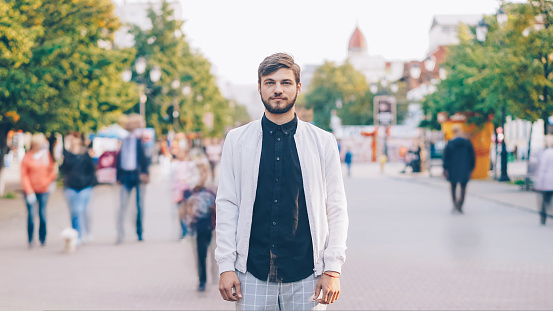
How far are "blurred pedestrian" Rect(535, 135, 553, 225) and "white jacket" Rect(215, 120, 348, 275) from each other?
10.5 m

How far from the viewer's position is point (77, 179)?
1070cm

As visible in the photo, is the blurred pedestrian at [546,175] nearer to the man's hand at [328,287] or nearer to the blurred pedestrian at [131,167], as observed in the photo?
the blurred pedestrian at [131,167]

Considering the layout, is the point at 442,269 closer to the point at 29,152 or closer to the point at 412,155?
the point at 29,152

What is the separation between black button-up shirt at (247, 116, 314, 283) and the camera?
3.18 metres

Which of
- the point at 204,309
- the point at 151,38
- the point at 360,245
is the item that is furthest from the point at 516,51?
the point at 151,38

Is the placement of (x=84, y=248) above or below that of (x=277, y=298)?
below

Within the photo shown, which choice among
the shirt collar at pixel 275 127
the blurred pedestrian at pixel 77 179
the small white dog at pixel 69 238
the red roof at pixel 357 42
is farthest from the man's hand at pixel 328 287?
the red roof at pixel 357 42

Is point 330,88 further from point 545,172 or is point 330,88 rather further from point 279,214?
point 279,214

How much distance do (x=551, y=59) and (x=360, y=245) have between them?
39.2 feet

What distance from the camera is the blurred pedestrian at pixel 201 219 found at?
7398mm

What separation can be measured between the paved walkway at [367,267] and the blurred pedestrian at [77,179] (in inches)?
20.5

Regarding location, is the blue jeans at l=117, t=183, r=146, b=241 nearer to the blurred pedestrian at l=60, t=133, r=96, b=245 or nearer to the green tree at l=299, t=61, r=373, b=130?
the blurred pedestrian at l=60, t=133, r=96, b=245

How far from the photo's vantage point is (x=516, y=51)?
20.2 m

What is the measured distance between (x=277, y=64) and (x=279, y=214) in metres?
0.66
